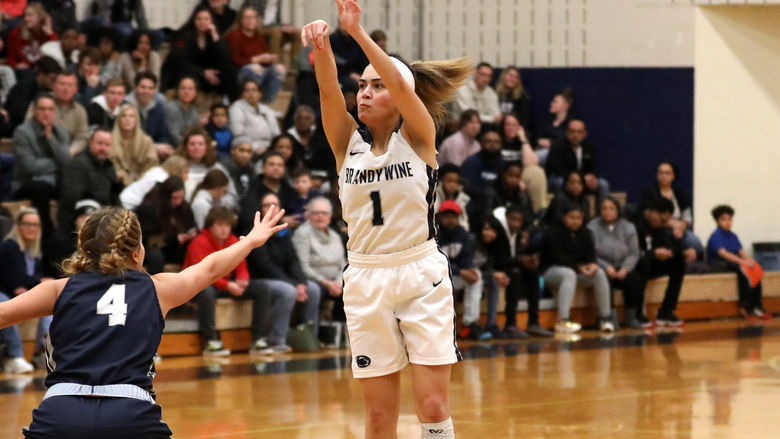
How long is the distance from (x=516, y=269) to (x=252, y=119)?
3061mm

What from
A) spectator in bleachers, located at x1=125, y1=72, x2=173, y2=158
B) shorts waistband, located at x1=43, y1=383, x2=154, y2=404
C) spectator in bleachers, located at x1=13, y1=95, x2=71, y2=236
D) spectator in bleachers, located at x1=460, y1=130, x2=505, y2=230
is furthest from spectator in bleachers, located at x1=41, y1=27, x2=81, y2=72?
shorts waistband, located at x1=43, y1=383, x2=154, y2=404

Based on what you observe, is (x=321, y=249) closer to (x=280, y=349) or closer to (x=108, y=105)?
(x=280, y=349)

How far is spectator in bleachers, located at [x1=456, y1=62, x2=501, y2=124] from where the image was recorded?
15695 millimetres

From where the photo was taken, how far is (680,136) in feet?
Answer: 54.4

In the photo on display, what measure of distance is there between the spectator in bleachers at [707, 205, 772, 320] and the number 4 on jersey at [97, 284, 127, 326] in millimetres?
11924

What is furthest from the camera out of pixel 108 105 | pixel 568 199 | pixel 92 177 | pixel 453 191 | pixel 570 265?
pixel 568 199

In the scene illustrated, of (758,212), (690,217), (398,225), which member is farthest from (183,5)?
(398,225)

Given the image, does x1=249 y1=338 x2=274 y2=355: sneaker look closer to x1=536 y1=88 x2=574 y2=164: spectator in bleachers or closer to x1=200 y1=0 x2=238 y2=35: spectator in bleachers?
x1=200 y1=0 x2=238 y2=35: spectator in bleachers

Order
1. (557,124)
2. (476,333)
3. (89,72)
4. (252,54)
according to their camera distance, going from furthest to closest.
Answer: (557,124) → (252,54) → (89,72) → (476,333)

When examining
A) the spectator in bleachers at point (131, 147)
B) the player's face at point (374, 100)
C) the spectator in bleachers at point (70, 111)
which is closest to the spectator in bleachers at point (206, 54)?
the spectator in bleachers at point (70, 111)

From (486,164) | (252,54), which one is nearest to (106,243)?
(486,164)

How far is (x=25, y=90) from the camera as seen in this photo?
12.2 m

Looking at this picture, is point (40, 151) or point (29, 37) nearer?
point (40, 151)

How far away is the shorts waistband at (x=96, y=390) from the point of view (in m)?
3.99
